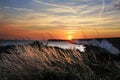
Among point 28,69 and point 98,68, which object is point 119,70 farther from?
point 28,69

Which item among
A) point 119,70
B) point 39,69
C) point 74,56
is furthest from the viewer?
point 74,56

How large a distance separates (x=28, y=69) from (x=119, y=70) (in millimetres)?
3259

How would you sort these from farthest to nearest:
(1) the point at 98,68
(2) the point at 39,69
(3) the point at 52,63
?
(3) the point at 52,63 → (1) the point at 98,68 → (2) the point at 39,69

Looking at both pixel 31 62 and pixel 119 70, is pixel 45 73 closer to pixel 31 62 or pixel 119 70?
pixel 31 62

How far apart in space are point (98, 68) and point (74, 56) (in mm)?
1880

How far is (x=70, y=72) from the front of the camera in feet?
29.3

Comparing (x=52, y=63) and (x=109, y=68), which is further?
(x=52, y=63)

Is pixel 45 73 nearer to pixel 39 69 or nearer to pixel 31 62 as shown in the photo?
pixel 39 69

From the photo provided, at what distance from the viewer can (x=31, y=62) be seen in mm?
10195

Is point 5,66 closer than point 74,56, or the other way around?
point 5,66

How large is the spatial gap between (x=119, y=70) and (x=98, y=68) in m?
1.39

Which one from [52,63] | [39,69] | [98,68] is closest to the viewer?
[39,69]

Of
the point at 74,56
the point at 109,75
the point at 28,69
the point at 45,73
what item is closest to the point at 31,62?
the point at 28,69

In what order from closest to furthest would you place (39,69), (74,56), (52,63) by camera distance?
(39,69), (52,63), (74,56)
